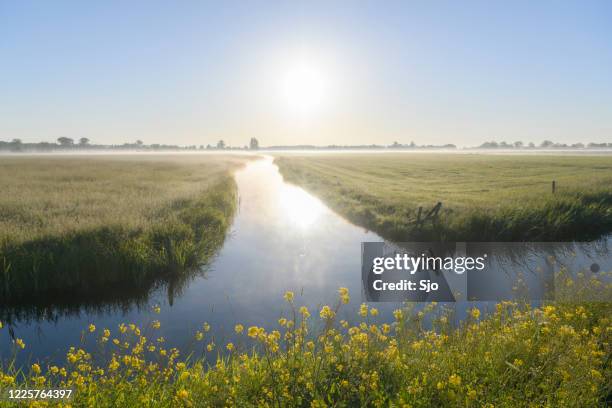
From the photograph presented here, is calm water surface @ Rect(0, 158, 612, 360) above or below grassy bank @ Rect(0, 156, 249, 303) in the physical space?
below

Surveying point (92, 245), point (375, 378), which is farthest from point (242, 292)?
point (375, 378)

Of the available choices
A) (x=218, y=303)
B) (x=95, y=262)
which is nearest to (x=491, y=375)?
(x=218, y=303)

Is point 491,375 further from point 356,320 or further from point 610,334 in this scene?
point 356,320

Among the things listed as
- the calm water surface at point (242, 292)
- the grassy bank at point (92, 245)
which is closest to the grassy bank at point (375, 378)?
the calm water surface at point (242, 292)

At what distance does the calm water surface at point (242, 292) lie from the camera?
7.65 metres

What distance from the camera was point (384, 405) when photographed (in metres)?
4.06

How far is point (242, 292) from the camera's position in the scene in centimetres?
1019

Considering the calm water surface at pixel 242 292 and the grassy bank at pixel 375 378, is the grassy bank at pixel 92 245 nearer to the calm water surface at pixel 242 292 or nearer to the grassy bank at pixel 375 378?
the calm water surface at pixel 242 292

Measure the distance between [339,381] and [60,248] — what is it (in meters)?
10.5

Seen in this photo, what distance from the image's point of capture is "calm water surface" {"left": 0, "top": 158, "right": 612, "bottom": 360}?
7.65 meters

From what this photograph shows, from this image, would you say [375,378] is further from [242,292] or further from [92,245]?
[92,245]

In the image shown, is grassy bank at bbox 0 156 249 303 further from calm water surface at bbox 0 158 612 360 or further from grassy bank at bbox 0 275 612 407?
grassy bank at bbox 0 275 612 407

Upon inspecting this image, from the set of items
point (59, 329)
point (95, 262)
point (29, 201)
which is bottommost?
point (59, 329)

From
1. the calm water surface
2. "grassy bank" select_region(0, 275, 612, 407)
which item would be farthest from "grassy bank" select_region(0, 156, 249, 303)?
"grassy bank" select_region(0, 275, 612, 407)
